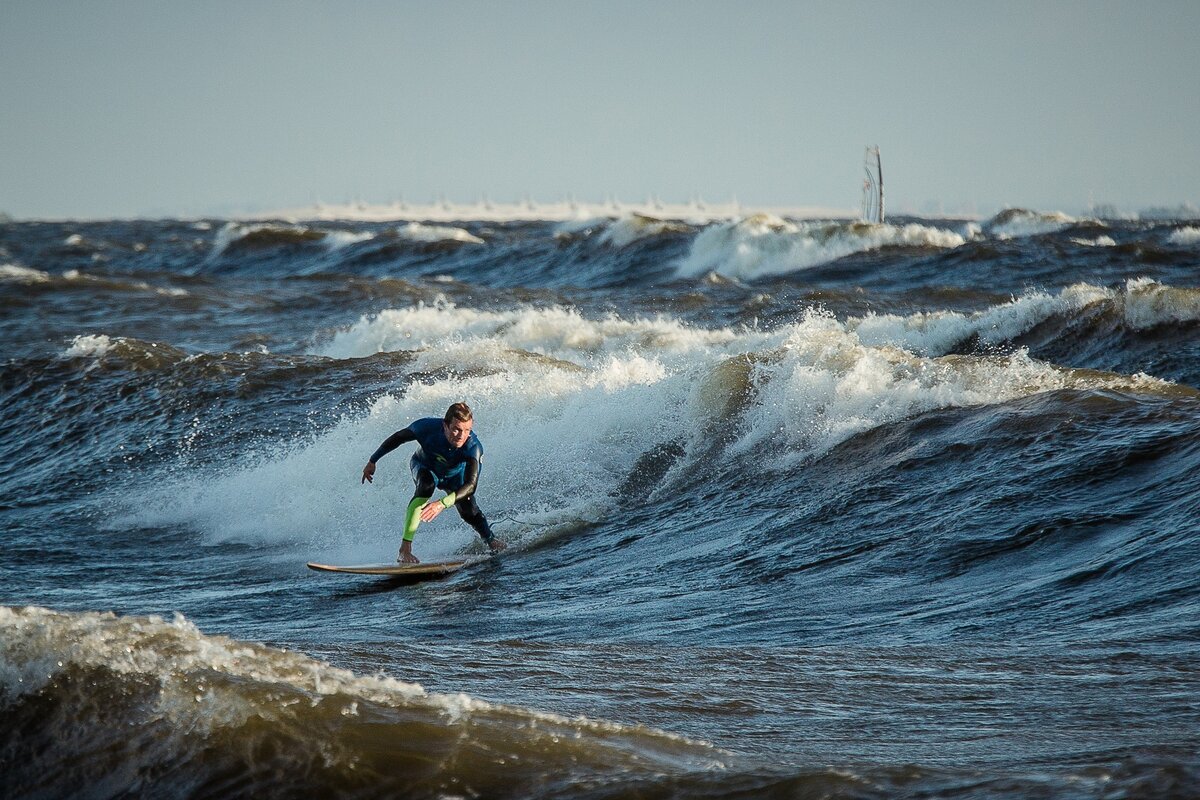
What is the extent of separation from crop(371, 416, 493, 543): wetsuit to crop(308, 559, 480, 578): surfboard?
11.3 inches

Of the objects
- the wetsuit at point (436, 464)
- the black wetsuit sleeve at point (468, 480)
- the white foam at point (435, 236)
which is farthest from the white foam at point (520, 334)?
the white foam at point (435, 236)

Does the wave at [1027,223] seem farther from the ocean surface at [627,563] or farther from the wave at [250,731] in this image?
the wave at [250,731]

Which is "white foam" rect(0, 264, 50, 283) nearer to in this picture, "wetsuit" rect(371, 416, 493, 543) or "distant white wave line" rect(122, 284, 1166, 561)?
"distant white wave line" rect(122, 284, 1166, 561)

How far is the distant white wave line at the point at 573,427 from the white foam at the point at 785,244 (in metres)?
22.9

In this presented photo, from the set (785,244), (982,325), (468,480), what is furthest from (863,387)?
(785,244)

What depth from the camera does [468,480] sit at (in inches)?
411

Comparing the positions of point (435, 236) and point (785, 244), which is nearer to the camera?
point (785, 244)

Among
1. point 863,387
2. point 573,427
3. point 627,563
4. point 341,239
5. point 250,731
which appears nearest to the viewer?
point 250,731

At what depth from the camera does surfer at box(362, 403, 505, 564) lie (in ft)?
33.9

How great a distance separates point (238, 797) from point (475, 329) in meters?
18.1

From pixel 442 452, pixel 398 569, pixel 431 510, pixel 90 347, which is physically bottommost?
pixel 398 569

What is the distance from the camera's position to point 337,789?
413 centimetres

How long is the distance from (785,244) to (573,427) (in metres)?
26.8

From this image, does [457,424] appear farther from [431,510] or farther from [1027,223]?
[1027,223]
